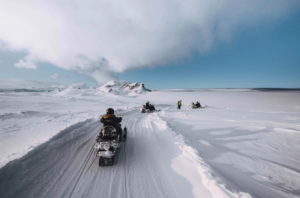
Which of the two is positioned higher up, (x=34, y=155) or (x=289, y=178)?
(x=34, y=155)

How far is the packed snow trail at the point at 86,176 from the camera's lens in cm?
257

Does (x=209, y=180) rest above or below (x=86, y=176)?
above

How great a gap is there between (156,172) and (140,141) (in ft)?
7.67

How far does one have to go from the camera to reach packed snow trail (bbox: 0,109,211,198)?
2572 mm

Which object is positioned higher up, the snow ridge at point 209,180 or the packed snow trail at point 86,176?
the snow ridge at point 209,180

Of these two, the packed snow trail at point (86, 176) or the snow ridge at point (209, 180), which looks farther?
the packed snow trail at point (86, 176)

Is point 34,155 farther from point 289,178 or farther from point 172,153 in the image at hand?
point 289,178

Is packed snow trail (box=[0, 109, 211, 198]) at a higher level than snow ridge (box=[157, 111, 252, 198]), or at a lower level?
lower

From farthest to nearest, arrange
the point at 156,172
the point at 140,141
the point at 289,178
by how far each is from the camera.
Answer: the point at 140,141 < the point at 156,172 < the point at 289,178

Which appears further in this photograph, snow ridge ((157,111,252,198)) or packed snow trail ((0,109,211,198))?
packed snow trail ((0,109,211,198))

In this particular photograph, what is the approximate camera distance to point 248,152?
14.6 ft

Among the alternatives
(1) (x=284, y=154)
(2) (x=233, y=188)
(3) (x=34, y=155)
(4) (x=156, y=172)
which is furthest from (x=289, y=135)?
(3) (x=34, y=155)

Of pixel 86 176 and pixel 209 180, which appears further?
pixel 86 176

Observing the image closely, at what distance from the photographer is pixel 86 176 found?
10.2 feet
